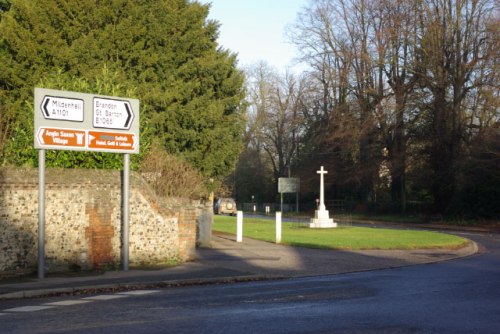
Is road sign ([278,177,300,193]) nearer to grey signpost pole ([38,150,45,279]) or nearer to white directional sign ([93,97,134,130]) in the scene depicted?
white directional sign ([93,97,134,130])

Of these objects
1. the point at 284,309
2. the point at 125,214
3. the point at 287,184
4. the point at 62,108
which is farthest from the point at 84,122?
the point at 287,184

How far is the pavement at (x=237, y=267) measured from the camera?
48.9 ft

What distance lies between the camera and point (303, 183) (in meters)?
74.3

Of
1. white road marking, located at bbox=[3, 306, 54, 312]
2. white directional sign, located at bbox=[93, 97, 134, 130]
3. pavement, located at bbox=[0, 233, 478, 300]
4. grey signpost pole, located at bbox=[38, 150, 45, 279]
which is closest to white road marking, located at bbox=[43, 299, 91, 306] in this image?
white road marking, located at bbox=[3, 306, 54, 312]

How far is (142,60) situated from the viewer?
106ft

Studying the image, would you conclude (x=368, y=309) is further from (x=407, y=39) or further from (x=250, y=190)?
(x=250, y=190)

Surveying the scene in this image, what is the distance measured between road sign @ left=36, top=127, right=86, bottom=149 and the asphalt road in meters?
4.56

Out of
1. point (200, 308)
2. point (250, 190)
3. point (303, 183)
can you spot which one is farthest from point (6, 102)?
point (250, 190)

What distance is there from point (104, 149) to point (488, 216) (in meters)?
39.4

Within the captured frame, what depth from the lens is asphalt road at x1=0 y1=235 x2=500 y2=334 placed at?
984 centimetres

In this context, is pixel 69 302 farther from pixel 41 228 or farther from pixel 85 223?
pixel 85 223

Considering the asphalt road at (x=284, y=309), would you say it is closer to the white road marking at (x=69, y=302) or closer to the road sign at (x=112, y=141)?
the white road marking at (x=69, y=302)

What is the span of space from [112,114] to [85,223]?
293 cm

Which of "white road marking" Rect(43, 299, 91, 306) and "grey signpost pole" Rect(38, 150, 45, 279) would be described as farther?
"grey signpost pole" Rect(38, 150, 45, 279)
